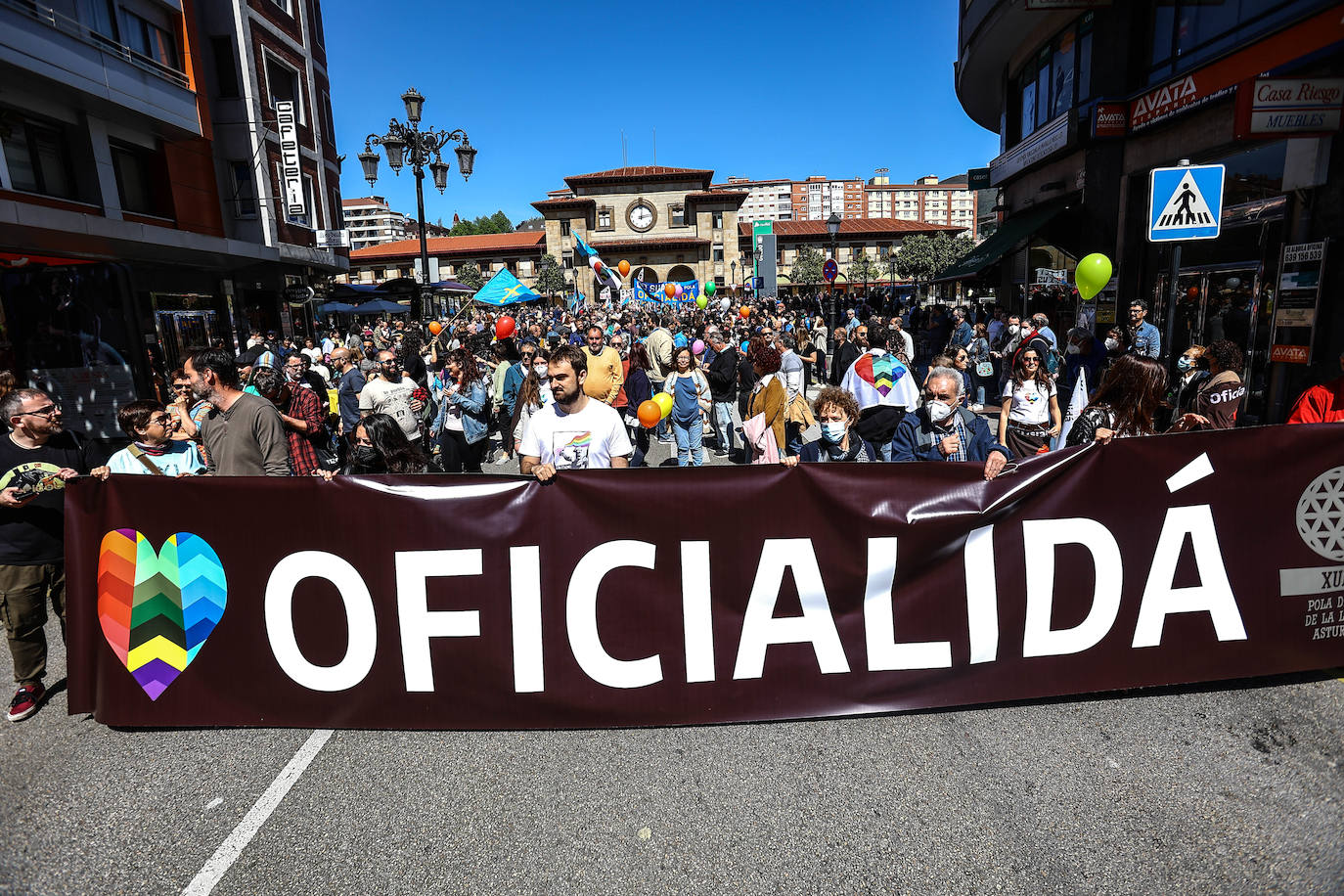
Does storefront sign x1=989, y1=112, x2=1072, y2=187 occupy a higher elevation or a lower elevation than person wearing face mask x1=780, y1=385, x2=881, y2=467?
higher

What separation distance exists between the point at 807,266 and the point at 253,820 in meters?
77.2

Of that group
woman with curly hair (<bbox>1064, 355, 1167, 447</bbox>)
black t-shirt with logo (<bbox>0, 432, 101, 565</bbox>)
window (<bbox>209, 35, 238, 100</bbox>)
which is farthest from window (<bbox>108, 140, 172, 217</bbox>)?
woman with curly hair (<bbox>1064, 355, 1167, 447</bbox>)

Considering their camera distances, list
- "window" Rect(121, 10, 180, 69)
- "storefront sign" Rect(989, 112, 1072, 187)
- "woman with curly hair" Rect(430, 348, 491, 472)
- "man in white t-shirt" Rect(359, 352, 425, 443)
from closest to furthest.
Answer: "man in white t-shirt" Rect(359, 352, 425, 443) < "woman with curly hair" Rect(430, 348, 491, 472) < "storefront sign" Rect(989, 112, 1072, 187) < "window" Rect(121, 10, 180, 69)

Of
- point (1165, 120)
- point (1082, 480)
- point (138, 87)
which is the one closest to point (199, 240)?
point (138, 87)

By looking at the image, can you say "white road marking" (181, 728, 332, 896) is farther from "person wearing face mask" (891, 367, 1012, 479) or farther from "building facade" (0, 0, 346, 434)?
"building facade" (0, 0, 346, 434)

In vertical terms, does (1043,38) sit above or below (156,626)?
above

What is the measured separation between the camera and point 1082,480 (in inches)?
135

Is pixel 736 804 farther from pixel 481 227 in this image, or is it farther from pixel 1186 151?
pixel 481 227

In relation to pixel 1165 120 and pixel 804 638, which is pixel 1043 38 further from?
pixel 804 638

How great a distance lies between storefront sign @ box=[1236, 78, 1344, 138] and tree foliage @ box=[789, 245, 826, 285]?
215 ft

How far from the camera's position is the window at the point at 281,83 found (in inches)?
915

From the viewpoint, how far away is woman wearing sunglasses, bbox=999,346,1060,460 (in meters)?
6.12

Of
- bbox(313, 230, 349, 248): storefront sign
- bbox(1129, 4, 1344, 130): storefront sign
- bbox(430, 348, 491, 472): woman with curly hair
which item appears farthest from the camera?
bbox(313, 230, 349, 248): storefront sign

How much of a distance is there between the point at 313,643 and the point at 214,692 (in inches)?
23.7
